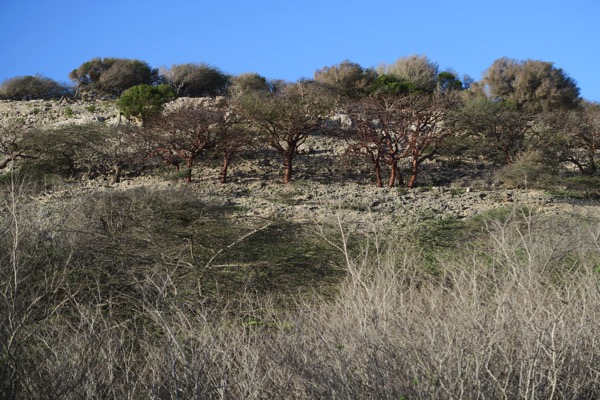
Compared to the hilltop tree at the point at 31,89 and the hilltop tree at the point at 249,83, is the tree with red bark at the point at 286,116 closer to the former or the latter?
the hilltop tree at the point at 249,83

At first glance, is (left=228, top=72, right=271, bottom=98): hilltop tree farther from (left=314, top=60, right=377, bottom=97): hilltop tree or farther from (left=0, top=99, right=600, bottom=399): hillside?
(left=0, top=99, right=600, bottom=399): hillside

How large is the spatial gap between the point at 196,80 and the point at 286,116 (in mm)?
18089

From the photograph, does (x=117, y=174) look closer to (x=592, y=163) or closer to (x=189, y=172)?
(x=189, y=172)

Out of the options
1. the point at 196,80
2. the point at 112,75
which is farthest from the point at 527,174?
the point at 112,75

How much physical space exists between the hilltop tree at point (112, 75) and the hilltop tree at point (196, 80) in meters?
1.66

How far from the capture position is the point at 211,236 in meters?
12.9

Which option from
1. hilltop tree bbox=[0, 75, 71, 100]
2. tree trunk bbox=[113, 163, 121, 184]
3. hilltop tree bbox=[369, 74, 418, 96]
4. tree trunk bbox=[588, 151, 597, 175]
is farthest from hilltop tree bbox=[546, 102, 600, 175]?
hilltop tree bbox=[0, 75, 71, 100]

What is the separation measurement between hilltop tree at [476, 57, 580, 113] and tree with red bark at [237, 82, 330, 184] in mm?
14305

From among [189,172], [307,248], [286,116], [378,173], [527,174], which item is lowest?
[307,248]

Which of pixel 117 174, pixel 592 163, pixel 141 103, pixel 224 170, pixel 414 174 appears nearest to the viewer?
pixel 224 170

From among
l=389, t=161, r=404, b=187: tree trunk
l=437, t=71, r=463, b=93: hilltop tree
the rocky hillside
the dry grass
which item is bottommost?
the dry grass

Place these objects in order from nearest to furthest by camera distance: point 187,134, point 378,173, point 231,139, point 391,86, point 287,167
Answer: point 378,173
point 287,167
point 231,139
point 187,134
point 391,86

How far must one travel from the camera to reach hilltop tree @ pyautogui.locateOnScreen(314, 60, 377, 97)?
3728cm

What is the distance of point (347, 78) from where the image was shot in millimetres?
38531
